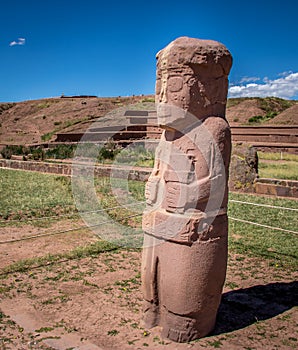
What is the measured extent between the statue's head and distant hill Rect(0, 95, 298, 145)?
2467 centimetres

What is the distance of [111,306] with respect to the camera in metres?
4.38

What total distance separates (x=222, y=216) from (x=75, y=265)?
286 cm

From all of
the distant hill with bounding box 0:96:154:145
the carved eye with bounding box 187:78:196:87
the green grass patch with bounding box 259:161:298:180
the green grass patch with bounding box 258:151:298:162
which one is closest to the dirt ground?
the carved eye with bounding box 187:78:196:87

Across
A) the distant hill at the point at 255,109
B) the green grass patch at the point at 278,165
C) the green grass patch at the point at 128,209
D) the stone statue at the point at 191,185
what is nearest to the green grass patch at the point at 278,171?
the green grass patch at the point at 278,165

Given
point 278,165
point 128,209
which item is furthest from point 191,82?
point 278,165

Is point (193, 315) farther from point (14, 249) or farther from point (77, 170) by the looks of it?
point (77, 170)

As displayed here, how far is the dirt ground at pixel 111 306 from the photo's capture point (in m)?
3.62

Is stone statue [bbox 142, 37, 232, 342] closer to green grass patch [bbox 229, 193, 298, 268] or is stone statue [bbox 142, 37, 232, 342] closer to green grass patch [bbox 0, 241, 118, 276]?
green grass patch [bbox 0, 241, 118, 276]

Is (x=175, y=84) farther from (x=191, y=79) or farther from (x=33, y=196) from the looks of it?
(x=33, y=196)

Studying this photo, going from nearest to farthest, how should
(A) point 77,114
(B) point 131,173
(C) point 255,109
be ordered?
(B) point 131,173
(C) point 255,109
(A) point 77,114

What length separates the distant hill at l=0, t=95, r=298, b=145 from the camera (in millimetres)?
30500

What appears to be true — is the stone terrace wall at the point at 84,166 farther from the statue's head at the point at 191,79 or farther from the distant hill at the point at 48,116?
the distant hill at the point at 48,116

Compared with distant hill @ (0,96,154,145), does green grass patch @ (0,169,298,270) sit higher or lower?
lower

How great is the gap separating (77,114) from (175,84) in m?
33.1
